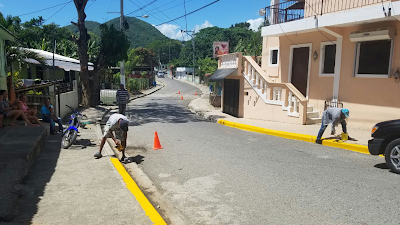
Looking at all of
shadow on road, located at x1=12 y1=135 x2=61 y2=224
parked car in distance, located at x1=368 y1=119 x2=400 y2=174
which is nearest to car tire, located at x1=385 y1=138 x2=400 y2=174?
parked car in distance, located at x1=368 y1=119 x2=400 y2=174

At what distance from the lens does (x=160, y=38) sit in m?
146

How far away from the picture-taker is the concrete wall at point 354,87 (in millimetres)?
9906

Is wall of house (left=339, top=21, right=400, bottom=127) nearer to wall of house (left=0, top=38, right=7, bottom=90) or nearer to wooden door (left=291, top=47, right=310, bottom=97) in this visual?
wooden door (left=291, top=47, right=310, bottom=97)

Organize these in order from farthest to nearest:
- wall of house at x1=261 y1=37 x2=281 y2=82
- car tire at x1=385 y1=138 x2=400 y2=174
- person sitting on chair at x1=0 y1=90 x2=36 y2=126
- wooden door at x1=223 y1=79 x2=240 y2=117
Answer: wooden door at x1=223 y1=79 x2=240 y2=117 → wall of house at x1=261 y1=37 x2=281 y2=82 → person sitting on chair at x1=0 y1=90 x2=36 y2=126 → car tire at x1=385 y1=138 x2=400 y2=174

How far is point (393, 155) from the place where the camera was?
19.7 feet

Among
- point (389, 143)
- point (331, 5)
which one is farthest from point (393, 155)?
point (331, 5)

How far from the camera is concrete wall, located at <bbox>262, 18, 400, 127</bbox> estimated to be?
991cm

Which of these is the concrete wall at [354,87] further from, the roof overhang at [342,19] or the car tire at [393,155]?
the car tire at [393,155]

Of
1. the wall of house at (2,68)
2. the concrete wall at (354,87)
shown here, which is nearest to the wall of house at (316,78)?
the concrete wall at (354,87)

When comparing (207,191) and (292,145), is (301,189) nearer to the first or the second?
(207,191)

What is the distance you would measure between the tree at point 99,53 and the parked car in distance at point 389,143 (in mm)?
14604

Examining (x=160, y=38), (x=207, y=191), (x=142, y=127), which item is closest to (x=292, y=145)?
(x=207, y=191)

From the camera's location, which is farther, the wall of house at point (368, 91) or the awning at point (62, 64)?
the awning at point (62, 64)

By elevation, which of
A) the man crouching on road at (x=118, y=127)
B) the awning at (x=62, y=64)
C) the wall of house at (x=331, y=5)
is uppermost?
the wall of house at (x=331, y=5)
